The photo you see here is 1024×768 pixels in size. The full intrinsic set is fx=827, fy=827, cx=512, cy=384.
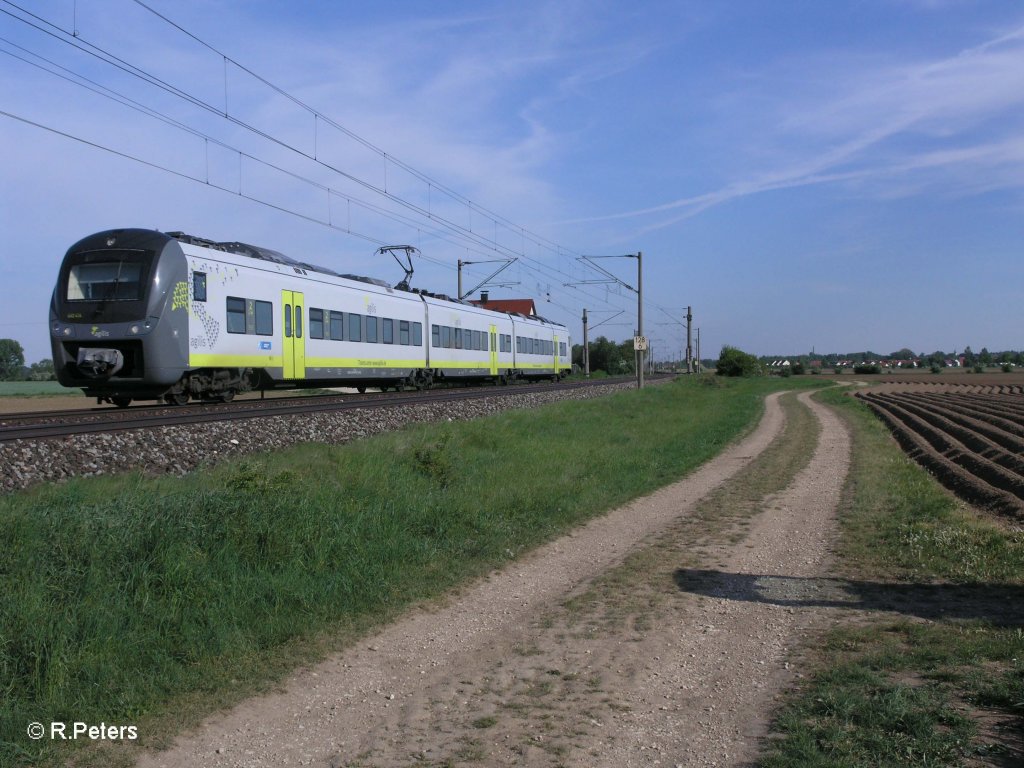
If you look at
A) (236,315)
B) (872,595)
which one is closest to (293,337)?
(236,315)

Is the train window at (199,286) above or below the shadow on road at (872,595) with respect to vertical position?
above

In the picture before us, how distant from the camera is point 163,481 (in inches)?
360

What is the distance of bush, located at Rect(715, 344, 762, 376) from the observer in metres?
86.9

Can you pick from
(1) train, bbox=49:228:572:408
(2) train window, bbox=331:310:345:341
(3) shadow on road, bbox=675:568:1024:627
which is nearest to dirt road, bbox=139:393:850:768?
(3) shadow on road, bbox=675:568:1024:627

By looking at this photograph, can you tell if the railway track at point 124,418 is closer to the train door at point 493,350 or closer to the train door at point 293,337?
the train door at point 293,337

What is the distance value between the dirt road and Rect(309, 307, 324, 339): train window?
1339cm

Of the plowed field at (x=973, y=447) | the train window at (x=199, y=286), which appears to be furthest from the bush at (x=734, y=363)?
the train window at (x=199, y=286)

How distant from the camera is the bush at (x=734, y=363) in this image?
86875 mm

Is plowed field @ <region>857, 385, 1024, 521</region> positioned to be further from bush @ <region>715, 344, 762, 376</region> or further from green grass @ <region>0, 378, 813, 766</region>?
bush @ <region>715, 344, 762, 376</region>

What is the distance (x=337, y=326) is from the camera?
72.4 feet

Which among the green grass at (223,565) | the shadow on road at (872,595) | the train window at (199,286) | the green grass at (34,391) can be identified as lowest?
the shadow on road at (872,595)

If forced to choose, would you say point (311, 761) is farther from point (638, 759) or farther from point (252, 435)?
point (252, 435)

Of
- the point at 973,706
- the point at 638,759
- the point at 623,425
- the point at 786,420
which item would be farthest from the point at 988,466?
the point at 786,420

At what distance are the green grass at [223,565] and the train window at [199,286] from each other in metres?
5.56
